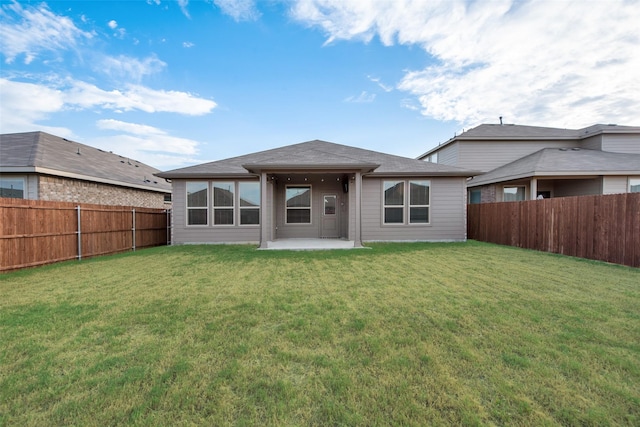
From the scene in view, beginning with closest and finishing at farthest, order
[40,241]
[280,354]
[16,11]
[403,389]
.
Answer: [403,389], [280,354], [40,241], [16,11]

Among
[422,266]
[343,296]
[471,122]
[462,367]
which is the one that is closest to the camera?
[462,367]

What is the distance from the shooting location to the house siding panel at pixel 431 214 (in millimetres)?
11477

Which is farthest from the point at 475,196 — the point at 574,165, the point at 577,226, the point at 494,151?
the point at 577,226

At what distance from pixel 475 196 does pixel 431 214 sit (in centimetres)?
618

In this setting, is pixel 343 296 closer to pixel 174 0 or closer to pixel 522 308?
pixel 522 308

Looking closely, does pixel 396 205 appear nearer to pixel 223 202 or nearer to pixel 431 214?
pixel 431 214

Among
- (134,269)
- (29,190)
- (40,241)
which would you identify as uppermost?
(29,190)

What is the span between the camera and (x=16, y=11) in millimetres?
8734

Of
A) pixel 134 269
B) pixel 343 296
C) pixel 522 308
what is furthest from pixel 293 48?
pixel 522 308

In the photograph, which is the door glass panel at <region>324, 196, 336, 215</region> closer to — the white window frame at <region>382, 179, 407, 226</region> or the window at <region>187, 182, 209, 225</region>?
the white window frame at <region>382, 179, 407, 226</region>

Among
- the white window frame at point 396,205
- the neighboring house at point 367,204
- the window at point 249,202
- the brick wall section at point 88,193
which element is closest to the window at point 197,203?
the neighboring house at point 367,204

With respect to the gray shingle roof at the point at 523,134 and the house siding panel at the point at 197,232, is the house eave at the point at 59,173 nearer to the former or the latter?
the house siding panel at the point at 197,232

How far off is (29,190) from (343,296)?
12081 mm

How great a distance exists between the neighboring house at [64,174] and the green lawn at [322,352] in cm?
666
